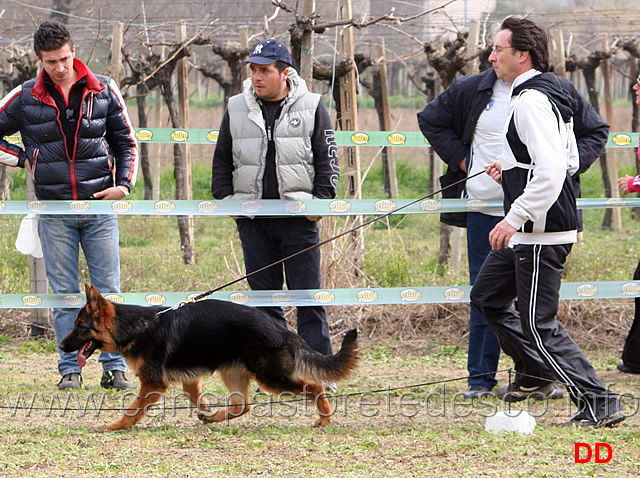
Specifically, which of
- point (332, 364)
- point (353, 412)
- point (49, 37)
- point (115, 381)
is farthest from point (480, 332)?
point (49, 37)

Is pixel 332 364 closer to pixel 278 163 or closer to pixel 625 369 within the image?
pixel 278 163

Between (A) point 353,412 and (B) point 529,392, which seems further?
(B) point 529,392

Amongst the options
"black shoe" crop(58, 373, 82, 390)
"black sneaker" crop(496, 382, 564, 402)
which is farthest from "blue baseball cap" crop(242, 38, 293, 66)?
"black sneaker" crop(496, 382, 564, 402)

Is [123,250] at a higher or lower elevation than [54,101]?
lower

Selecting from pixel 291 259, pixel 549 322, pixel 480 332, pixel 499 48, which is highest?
pixel 499 48

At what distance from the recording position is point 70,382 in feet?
17.1

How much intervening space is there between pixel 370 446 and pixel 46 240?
274cm

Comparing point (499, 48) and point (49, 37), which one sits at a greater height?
point (49, 37)

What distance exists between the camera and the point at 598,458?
3486 mm

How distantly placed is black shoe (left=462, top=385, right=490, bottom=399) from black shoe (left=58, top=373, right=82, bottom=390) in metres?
2.54

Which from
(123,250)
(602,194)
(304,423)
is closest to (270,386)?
(304,423)

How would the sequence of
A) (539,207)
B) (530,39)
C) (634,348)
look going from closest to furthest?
(539,207)
(530,39)
(634,348)

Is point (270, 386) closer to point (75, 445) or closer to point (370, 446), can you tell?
point (370, 446)

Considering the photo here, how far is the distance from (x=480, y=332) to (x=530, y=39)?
2.01 metres
